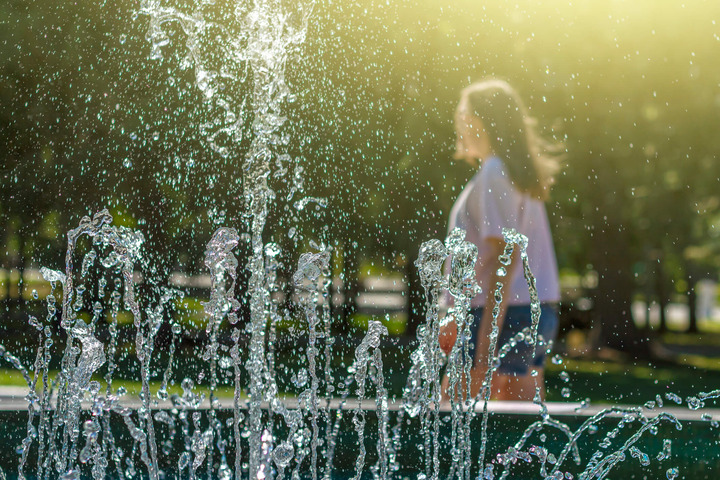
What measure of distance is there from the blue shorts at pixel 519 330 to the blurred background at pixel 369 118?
443 centimetres

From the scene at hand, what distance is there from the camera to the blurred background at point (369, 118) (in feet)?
24.3

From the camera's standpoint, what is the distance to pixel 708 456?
3191 mm

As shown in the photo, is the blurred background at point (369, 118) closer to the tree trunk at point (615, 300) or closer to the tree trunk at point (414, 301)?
the tree trunk at point (615, 300)

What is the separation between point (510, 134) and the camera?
3217mm

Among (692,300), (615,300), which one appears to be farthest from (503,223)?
(692,300)

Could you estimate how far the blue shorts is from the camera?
10.4ft

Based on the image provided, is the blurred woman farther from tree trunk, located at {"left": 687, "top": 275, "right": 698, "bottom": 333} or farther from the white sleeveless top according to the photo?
tree trunk, located at {"left": 687, "top": 275, "right": 698, "bottom": 333}

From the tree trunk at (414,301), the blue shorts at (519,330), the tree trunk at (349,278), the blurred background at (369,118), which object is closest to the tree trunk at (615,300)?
the blurred background at (369,118)

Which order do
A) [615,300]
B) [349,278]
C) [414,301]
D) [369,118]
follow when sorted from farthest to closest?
1. [349,278]
2. [414,301]
3. [615,300]
4. [369,118]

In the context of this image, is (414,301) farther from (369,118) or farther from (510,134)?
(510,134)

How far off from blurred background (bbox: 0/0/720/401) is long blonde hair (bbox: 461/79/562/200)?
428cm

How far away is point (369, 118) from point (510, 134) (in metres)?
4.57

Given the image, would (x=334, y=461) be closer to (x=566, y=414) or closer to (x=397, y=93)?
(x=566, y=414)

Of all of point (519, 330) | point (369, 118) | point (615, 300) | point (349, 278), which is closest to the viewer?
point (519, 330)
